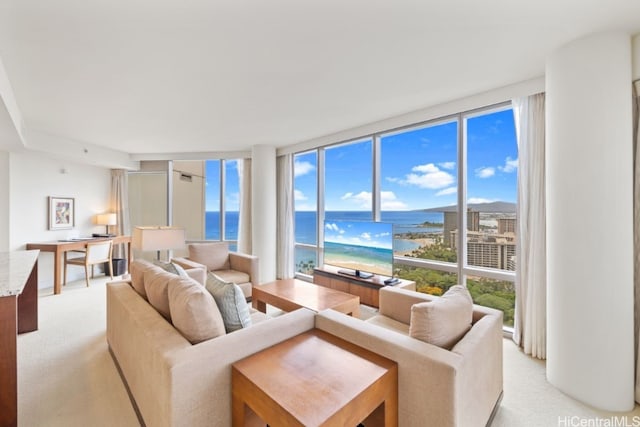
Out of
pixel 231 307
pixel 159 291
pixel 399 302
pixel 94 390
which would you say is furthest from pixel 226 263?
pixel 399 302

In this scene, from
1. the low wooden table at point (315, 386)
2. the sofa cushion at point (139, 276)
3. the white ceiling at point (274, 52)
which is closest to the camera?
the low wooden table at point (315, 386)

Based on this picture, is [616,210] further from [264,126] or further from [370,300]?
[264,126]

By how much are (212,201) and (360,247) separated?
11.8ft

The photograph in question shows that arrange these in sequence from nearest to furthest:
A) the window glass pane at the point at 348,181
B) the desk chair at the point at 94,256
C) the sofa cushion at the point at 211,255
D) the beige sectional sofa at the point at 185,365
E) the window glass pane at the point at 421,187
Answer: the beige sectional sofa at the point at 185,365
the window glass pane at the point at 421,187
the sofa cushion at the point at 211,255
the window glass pane at the point at 348,181
the desk chair at the point at 94,256

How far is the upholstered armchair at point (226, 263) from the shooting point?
370 cm

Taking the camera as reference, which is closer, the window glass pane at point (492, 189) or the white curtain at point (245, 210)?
the window glass pane at point (492, 189)

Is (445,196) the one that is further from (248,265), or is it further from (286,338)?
(248,265)

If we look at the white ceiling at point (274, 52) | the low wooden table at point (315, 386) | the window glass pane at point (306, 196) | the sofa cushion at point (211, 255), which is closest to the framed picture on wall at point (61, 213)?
the white ceiling at point (274, 52)

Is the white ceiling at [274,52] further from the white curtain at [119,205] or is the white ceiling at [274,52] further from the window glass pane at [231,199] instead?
the white curtain at [119,205]

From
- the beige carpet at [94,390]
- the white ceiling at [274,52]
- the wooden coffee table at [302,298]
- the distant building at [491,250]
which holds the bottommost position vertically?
the beige carpet at [94,390]

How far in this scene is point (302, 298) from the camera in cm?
280

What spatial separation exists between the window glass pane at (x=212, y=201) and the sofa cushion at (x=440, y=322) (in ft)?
16.1

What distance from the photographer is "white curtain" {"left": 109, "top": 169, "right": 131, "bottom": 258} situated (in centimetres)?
565

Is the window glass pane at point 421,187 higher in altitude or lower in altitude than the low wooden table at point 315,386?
higher
